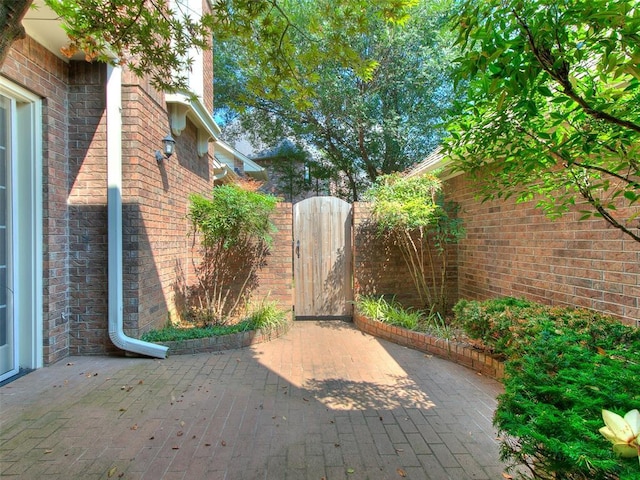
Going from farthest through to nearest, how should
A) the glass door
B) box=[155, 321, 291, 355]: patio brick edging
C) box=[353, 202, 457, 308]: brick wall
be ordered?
1. box=[353, 202, 457, 308]: brick wall
2. box=[155, 321, 291, 355]: patio brick edging
3. the glass door

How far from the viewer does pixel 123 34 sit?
2549 millimetres

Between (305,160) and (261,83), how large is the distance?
1248 centimetres

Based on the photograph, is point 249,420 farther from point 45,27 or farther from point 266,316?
point 45,27

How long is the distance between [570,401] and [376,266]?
14.4 feet

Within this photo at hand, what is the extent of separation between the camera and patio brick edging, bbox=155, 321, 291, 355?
13.6ft

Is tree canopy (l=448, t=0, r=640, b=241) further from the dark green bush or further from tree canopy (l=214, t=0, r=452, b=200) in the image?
tree canopy (l=214, t=0, r=452, b=200)

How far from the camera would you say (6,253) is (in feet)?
11.1

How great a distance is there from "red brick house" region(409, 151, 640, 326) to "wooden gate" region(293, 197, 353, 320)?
1.93 meters

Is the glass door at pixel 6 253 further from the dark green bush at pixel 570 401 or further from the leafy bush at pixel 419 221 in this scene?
the leafy bush at pixel 419 221

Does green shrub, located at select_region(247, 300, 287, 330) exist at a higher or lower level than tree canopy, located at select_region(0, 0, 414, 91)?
lower

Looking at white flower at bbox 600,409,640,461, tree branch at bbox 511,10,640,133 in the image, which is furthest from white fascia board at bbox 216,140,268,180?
white flower at bbox 600,409,640,461

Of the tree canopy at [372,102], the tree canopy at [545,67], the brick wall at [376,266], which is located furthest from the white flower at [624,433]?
the tree canopy at [372,102]

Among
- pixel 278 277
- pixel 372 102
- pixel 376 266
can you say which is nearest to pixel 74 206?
pixel 278 277

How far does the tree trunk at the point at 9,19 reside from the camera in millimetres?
1394
